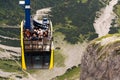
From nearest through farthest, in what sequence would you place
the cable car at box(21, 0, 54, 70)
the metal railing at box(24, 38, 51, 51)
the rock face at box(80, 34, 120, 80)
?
the metal railing at box(24, 38, 51, 51) → the cable car at box(21, 0, 54, 70) → the rock face at box(80, 34, 120, 80)

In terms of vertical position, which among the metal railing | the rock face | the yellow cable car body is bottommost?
the rock face

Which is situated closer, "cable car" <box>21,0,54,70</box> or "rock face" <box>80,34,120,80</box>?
"cable car" <box>21,0,54,70</box>

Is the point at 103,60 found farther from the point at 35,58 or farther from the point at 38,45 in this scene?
the point at 38,45

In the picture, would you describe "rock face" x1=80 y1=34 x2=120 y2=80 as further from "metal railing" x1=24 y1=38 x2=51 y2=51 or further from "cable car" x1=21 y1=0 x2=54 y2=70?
"metal railing" x1=24 y1=38 x2=51 y2=51

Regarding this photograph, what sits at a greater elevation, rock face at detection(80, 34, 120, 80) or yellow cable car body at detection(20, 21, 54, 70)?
yellow cable car body at detection(20, 21, 54, 70)

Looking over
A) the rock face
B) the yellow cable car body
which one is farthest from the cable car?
the rock face

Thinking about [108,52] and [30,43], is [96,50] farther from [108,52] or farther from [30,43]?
[30,43]

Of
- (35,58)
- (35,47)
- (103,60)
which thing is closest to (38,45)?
(35,47)

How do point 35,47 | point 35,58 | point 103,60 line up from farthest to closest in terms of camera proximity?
point 103,60, point 35,58, point 35,47
